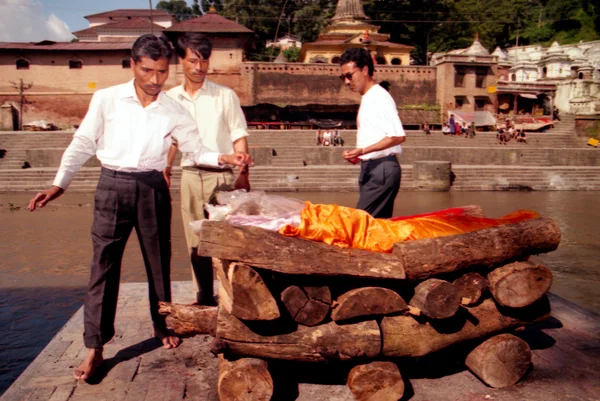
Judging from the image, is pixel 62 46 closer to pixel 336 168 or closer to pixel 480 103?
pixel 336 168

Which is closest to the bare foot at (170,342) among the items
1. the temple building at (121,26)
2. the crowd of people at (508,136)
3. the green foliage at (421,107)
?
the crowd of people at (508,136)

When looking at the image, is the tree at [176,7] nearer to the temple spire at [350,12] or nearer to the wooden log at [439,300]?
the temple spire at [350,12]

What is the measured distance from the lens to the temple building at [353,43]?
39494mm

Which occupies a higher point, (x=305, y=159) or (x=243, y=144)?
(x=243, y=144)

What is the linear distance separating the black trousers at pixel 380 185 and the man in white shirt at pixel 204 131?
973 millimetres

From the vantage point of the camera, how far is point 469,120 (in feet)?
119

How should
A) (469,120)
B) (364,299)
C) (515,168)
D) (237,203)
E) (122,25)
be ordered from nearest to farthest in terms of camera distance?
(364,299) → (237,203) → (515,168) → (469,120) → (122,25)

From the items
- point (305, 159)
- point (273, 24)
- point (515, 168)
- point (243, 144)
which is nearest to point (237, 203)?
point (243, 144)

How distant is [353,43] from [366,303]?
39142 millimetres

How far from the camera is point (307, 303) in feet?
9.37

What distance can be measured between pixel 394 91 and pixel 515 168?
1841 centimetres

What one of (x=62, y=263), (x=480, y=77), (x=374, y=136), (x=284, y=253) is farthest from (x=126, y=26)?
(x=284, y=253)

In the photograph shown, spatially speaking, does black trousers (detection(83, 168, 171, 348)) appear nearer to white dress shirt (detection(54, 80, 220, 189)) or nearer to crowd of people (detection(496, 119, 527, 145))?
white dress shirt (detection(54, 80, 220, 189))

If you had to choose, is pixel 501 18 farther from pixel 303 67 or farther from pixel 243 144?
pixel 243 144
